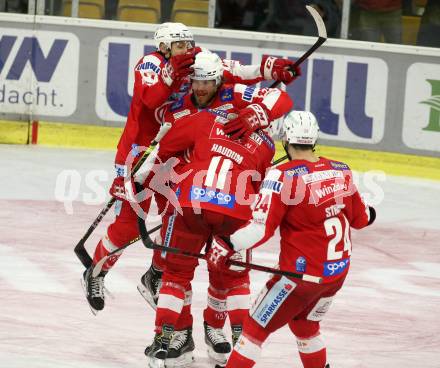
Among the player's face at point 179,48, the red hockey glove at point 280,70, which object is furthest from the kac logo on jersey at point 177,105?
the red hockey glove at point 280,70

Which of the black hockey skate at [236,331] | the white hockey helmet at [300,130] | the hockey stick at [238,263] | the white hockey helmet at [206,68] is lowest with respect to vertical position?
the black hockey skate at [236,331]

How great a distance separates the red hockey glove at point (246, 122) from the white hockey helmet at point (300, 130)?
60cm

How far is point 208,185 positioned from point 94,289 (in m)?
1.44

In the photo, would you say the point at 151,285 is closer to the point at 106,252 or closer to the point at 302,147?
the point at 106,252

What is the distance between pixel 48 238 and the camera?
9.41m

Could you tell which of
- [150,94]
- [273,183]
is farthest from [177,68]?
[273,183]

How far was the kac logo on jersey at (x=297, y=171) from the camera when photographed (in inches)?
224

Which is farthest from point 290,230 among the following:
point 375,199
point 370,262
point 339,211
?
point 375,199

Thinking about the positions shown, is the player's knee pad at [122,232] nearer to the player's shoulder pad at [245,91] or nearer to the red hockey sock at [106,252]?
the red hockey sock at [106,252]

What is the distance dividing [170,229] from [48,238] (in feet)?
9.89

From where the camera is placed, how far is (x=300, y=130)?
5.79 m

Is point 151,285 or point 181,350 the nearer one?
point 181,350

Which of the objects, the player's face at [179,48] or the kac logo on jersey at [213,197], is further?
the player's face at [179,48]

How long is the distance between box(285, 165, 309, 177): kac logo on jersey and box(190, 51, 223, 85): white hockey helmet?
1138 millimetres
